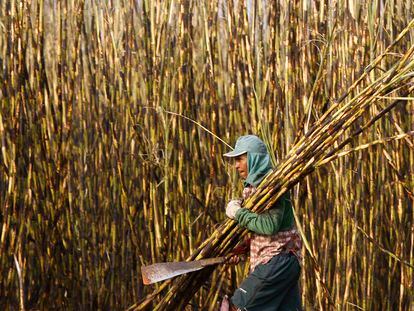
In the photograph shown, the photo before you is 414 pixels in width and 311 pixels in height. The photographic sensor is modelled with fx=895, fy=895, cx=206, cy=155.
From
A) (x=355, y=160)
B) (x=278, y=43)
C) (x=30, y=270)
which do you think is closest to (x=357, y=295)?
(x=355, y=160)

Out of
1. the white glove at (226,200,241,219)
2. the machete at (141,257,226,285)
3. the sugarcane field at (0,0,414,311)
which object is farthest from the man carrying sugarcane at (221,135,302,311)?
the sugarcane field at (0,0,414,311)

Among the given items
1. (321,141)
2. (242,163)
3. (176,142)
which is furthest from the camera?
(176,142)

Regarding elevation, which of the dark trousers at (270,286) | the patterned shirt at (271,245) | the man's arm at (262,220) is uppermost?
the man's arm at (262,220)

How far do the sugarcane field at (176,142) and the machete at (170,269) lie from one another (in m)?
0.36

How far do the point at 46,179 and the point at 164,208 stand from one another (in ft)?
1.38

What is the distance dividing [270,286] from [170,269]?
0.96ft

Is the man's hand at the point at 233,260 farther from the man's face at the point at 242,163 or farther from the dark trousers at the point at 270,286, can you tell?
the man's face at the point at 242,163

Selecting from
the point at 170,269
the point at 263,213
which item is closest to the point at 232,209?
the point at 263,213

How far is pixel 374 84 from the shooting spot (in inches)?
94.5

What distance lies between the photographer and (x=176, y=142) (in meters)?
3.16

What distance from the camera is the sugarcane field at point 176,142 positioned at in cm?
302

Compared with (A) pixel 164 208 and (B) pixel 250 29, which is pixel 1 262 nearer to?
(A) pixel 164 208

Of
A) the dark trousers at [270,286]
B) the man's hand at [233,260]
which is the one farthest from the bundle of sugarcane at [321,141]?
the dark trousers at [270,286]

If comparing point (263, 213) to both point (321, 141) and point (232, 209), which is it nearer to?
point (232, 209)
